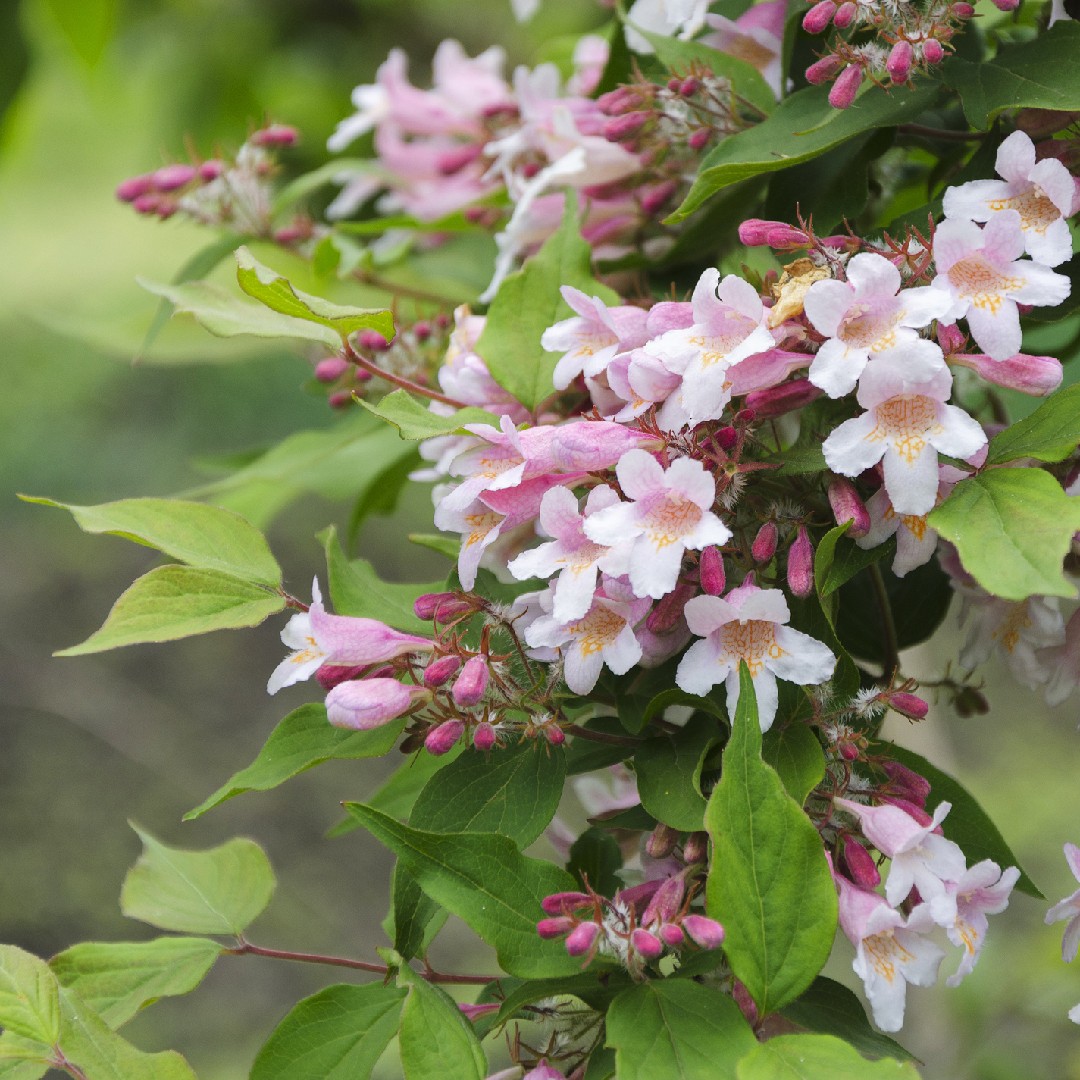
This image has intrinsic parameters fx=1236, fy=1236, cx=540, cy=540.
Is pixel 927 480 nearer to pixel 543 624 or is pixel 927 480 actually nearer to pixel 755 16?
pixel 543 624

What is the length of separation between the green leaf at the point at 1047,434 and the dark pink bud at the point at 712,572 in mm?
98

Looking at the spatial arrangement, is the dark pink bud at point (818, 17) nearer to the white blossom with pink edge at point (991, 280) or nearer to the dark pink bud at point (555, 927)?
the white blossom with pink edge at point (991, 280)

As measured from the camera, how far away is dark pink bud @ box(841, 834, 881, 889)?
0.43 m

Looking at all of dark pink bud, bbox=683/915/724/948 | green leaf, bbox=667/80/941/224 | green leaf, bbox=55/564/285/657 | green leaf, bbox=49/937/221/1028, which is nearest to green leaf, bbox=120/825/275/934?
green leaf, bbox=49/937/221/1028

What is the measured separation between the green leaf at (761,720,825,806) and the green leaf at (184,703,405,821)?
135 millimetres

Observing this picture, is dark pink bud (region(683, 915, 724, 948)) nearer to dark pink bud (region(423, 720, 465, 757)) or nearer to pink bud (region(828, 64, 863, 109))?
dark pink bud (region(423, 720, 465, 757))

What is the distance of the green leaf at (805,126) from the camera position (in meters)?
0.47

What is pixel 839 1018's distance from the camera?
43 centimetres

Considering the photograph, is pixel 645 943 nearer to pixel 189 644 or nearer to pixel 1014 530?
pixel 1014 530

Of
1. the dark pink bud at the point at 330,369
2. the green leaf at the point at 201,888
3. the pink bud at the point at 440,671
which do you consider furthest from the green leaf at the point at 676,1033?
the dark pink bud at the point at 330,369

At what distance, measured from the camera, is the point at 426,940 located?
0.47 metres

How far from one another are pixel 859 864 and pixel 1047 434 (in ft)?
0.53

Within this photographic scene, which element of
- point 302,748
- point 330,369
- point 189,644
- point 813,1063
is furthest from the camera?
point 189,644

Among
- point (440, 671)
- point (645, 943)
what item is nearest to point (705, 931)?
point (645, 943)
